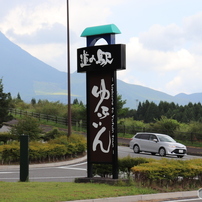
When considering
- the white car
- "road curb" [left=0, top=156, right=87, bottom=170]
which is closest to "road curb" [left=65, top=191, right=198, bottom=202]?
"road curb" [left=0, top=156, right=87, bottom=170]

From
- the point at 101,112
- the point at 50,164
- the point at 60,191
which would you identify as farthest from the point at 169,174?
the point at 50,164

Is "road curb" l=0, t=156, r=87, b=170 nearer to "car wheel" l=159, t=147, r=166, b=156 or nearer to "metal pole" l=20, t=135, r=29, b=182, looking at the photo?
"car wheel" l=159, t=147, r=166, b=156

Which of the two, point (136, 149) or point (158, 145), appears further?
point (136, 149)

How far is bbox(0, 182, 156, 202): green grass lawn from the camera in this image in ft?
42.7

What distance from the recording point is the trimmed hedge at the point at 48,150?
28.4m

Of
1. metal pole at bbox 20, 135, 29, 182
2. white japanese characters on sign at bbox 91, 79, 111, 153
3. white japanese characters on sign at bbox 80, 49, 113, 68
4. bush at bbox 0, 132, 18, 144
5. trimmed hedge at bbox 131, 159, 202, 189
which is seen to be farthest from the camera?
bush at bbox 0, 132, 18, 144

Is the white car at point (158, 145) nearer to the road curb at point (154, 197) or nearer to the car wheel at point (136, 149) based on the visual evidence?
the car wheel at point (136, 149)

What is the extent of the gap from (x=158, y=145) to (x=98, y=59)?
62.9 feet

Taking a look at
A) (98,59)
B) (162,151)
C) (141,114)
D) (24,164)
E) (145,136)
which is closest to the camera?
(98,59)

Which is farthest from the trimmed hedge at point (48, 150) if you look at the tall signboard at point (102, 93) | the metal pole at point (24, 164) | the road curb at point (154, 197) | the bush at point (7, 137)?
the road curb at point (154, 197)

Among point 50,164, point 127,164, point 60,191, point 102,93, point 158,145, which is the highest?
point 102,93

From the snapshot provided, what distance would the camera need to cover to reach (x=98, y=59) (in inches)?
683

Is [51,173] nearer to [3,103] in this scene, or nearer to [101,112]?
[101,112]

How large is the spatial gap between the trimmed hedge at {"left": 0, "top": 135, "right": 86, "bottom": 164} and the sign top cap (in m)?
12.3
